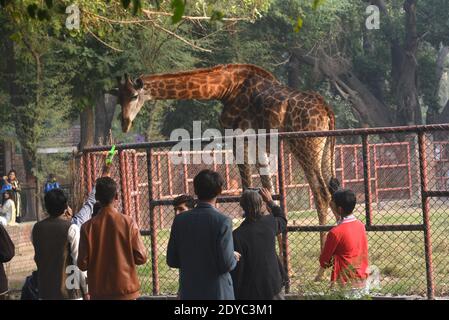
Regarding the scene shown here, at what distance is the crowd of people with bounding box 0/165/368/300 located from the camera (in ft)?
24.2

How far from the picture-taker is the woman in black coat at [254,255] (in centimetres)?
784

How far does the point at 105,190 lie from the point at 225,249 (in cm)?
119

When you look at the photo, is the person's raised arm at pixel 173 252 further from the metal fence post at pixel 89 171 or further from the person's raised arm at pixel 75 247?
the metal fence post at pixel 89 171

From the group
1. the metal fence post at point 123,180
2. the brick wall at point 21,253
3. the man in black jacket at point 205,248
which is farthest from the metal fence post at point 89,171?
the brick wall at point 21,253

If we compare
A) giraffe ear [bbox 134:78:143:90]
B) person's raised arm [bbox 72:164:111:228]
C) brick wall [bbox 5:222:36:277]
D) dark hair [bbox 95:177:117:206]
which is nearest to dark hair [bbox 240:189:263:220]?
dark hair [bbox 95:177:117:206]

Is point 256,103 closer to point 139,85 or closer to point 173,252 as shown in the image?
point 139,85

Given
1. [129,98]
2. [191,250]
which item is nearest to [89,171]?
[129,98]

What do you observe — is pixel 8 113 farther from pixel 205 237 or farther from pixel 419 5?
pixel 205 237

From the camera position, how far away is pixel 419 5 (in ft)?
121

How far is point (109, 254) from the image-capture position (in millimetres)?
7875

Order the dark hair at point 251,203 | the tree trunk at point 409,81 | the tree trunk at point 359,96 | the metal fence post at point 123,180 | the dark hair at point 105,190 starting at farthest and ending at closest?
the tree trunk at point 359,96, the tree trunk at point 409,81, the metal fence post at point 123,180, the dark hair at point 105,190, the dark hair at point 251,203

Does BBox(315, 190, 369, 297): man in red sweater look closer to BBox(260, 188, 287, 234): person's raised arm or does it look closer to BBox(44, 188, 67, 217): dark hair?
BBox(260, 188, 287, 234): person's raised arm

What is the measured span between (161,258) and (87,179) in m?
3.98

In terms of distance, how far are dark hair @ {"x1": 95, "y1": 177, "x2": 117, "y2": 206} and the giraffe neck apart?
5755mm
